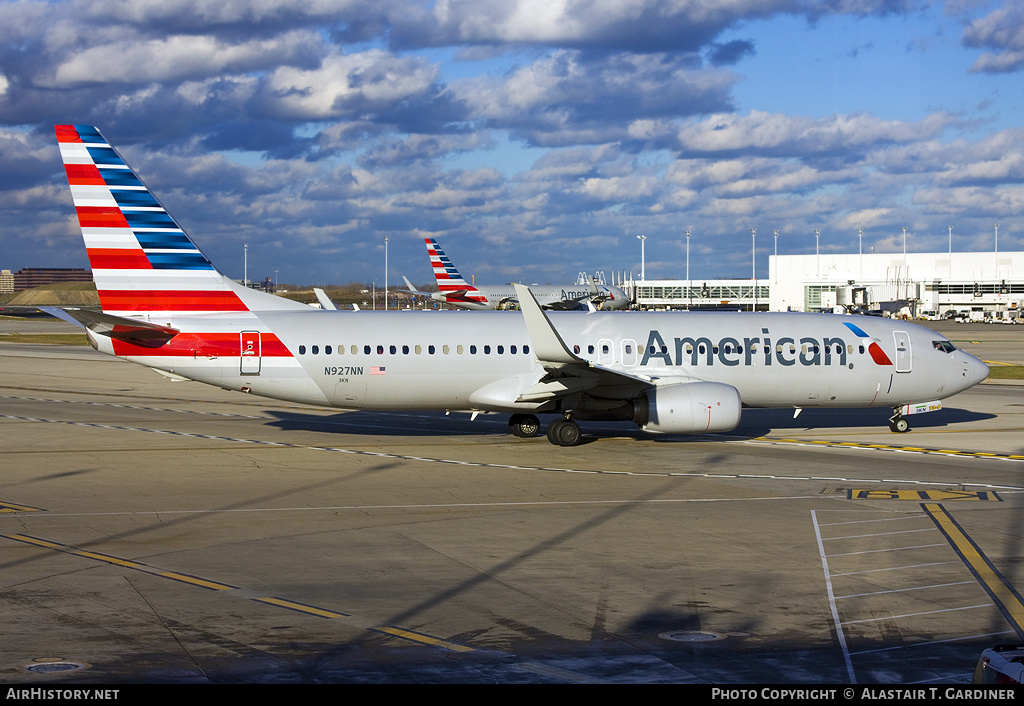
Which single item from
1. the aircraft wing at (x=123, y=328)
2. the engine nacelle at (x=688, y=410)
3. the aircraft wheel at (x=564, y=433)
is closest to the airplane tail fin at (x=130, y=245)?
the aircraft wing at (x=123, y=328)

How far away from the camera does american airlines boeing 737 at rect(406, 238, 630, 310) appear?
348ft

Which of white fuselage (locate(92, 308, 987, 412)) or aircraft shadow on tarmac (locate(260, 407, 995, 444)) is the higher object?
white fuselage (locate(92, 308, 987, 412))

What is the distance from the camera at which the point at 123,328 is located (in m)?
25.3

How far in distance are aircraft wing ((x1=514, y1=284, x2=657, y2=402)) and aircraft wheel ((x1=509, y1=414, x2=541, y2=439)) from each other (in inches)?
71.3

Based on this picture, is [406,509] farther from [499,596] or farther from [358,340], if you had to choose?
[358,340]

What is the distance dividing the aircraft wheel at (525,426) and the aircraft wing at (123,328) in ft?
32.9

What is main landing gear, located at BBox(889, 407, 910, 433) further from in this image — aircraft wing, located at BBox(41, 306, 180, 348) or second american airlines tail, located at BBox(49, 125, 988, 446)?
aircraft wing, located at BBox(41, 306, 180, 348)

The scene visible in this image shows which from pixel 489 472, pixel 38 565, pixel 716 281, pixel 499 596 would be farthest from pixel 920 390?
pixel 716 281

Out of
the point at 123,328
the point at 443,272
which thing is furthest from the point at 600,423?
the point at 443,272

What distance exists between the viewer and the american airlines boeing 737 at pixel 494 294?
106 metres

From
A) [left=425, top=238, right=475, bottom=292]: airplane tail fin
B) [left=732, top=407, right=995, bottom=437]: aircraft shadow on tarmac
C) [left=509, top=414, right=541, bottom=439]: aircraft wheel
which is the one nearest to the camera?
[left=509, top=414, right=541, bottom=439]: aircraft wheel

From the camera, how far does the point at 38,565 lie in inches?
566

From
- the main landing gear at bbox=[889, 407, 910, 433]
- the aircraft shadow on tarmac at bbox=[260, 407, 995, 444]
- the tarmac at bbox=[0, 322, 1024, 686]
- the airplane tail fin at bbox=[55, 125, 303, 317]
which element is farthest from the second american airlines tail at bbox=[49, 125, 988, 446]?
the aircraft shadow on tarmac at bbox=[260, 407, 995, 444]

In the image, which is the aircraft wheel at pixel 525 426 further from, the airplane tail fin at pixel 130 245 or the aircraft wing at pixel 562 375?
the airplane tail fin at pixel 130 245
